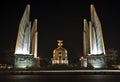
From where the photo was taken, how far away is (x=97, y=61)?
46.6 meters

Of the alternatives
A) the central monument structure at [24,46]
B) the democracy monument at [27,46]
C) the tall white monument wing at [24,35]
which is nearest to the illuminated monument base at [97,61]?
the democracy monument at [27,46]

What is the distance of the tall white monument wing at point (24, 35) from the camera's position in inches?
1826

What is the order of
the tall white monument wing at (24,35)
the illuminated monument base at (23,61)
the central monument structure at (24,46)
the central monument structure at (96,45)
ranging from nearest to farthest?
the central monument structure at (96,45)
the illuminated monument base at (23,61)
the central monument structure at (24,46)
the tall white monument wing at (24,35)

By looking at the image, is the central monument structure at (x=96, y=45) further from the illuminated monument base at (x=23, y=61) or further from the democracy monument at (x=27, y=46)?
the illuminated monument base at (x=23, y=61)

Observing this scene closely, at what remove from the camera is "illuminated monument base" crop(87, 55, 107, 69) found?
150 ft

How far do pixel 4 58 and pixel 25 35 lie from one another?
46.3 feet

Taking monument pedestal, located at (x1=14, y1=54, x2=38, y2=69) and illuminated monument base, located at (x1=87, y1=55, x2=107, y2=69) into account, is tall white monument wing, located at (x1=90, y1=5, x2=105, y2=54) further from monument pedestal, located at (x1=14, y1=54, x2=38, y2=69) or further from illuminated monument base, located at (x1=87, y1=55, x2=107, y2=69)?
monument pedestal, located at (x1=14, y1=54, x2=38, y2=69)

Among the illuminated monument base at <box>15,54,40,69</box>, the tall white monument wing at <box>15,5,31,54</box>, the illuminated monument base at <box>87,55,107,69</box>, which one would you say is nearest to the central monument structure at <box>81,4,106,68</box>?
the illuminated monument base at <box>87,55,107,69</box>

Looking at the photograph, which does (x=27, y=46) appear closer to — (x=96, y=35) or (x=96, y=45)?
(x=96, y=45)

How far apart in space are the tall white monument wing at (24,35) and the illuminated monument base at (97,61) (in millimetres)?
14182

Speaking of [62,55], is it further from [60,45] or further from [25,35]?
[25,35]

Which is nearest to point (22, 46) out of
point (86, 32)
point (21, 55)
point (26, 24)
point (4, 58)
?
point (21, 55)

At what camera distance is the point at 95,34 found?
48875mm

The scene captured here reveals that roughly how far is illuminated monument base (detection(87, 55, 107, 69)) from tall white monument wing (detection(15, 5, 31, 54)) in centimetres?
1418
